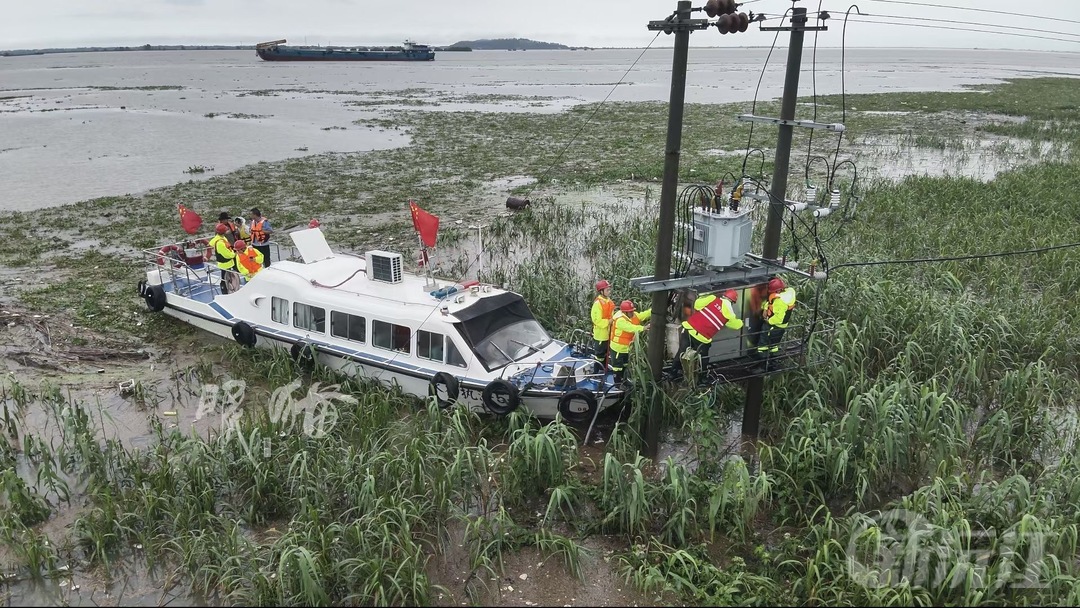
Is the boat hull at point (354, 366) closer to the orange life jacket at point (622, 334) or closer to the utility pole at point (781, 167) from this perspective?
the orange life jacket at point (622, 334)

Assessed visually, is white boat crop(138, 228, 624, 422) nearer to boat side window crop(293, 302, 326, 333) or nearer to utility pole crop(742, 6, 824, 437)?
boat side window crop(293, 302, 326, 333)

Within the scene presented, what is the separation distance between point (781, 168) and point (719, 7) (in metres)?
2.15

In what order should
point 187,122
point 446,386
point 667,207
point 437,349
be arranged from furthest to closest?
1. point 187,122
2. point 437,349
3. point 446,386
4. point 667,207

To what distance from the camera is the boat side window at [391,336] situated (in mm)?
10359

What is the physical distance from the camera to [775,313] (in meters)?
Result: 8.70

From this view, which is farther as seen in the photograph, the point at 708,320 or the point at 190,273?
the point at 190,273

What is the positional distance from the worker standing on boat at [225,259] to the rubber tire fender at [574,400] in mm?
7600

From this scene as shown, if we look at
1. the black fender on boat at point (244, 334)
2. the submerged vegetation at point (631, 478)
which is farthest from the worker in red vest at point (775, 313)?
the black fender on boat at point (244, 334)

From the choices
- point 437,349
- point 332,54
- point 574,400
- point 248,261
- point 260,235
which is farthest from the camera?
point 332,54

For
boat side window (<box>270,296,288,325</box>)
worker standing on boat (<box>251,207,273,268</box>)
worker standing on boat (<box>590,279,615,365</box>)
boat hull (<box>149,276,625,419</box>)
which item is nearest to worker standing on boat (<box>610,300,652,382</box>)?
worker standing on boat (<box>590,279,615,365</box>)

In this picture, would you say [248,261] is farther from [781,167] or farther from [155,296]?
[781,167]

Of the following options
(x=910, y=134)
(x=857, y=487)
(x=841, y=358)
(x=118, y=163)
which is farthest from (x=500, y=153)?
(x=857, y=487)

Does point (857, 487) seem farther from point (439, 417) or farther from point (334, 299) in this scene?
point (334, 299)

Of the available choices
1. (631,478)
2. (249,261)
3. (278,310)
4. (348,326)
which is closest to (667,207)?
(631,478)
